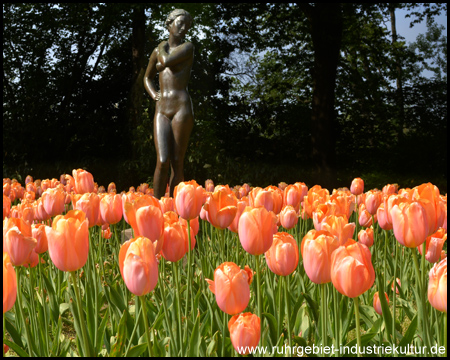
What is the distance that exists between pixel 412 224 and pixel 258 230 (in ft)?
1.42

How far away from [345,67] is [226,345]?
1141 cm

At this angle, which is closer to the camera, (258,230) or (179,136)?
(258,230)

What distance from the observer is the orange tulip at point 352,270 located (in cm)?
120

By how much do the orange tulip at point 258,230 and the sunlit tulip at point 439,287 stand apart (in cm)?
45

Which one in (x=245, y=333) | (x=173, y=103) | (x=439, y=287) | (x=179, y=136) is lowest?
(x=245, y=333)

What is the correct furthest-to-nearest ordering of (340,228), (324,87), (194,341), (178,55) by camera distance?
(324,87) < (178,55) < (340,228) < (194,341)

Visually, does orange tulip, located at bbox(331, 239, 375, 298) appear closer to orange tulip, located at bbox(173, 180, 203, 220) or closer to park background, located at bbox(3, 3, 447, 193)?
orange tulip, located at bbox(173, 180, 203, 220)

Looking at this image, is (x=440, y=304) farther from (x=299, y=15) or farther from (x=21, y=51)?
(x=21, y=51)

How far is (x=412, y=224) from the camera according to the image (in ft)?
4.65

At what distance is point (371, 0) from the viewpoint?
36.0ft

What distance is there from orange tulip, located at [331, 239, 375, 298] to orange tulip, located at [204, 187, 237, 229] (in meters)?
0.66

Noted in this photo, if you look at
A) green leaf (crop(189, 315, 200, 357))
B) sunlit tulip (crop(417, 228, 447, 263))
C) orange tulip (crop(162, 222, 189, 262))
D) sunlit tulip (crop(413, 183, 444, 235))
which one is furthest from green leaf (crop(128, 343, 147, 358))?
sunlit tulip (crop(417, 228, 447, 263))

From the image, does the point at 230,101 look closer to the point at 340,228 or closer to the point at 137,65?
the point at 137,65

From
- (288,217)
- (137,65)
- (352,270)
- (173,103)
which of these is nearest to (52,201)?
(288,217)
